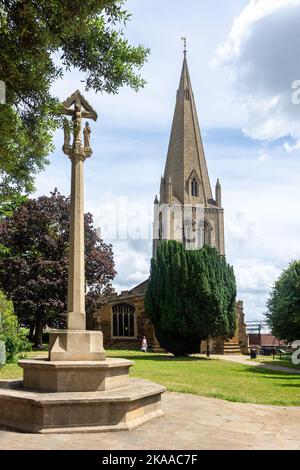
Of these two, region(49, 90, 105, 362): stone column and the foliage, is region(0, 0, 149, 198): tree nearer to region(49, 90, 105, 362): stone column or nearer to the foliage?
region(49, 90, 105, 362): stone column

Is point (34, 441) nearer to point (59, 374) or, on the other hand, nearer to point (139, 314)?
point (59, 374)

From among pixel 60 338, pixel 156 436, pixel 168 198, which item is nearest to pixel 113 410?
pixel 156 436

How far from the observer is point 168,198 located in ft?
190

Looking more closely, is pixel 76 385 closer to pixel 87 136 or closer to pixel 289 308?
pixel 87 136

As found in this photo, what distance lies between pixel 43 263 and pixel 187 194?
30.9 meters

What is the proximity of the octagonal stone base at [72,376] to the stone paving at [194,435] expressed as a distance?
0.95m

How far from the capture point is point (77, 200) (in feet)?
28.0

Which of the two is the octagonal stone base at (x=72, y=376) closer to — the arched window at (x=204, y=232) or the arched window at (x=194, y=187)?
the arched window at (x=204, y=232)

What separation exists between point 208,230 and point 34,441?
5339cm

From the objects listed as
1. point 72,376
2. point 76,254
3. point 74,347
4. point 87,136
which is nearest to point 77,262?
point 76,254

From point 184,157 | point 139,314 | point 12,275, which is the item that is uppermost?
point 184,157

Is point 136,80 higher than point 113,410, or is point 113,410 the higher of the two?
point 136,80

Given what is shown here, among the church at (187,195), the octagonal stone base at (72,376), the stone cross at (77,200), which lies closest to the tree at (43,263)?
the church at (187,195)

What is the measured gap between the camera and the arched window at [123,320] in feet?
157
